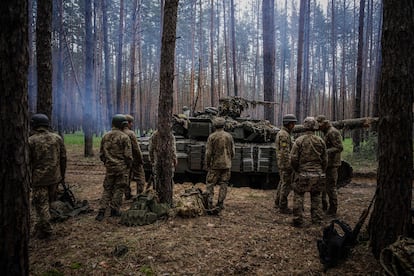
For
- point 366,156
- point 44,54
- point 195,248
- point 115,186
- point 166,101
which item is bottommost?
point 195,248

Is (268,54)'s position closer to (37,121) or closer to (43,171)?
(37,121)

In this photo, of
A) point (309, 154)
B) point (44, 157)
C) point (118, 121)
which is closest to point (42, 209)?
point (44, 157)

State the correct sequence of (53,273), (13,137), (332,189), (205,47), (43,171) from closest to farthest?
(13,137), (53,273), (43,171), (332,189), (205,47)

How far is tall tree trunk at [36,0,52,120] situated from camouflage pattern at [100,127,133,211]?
2.23 m

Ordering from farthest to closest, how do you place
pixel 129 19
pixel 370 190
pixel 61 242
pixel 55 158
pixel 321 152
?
pixel 129 19
pixel 370 190
pixel 321 152
pixel 55 158
pixel 61 242

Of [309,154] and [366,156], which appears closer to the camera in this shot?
[309,154]

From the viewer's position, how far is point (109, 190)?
20.2 ft

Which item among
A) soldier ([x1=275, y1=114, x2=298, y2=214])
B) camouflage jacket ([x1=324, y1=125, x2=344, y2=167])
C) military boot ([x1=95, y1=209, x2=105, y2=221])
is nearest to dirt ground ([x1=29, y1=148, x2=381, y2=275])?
military boot ([x1=95, y1=209, x2=105, y2=221])

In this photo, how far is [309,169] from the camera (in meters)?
5.83

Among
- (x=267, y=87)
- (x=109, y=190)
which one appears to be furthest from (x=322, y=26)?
(x=109, y=190)

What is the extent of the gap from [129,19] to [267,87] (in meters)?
26.7

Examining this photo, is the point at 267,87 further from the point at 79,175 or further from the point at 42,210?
the point at 42,210

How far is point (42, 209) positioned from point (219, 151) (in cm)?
366

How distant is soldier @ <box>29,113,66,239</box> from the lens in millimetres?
4945
